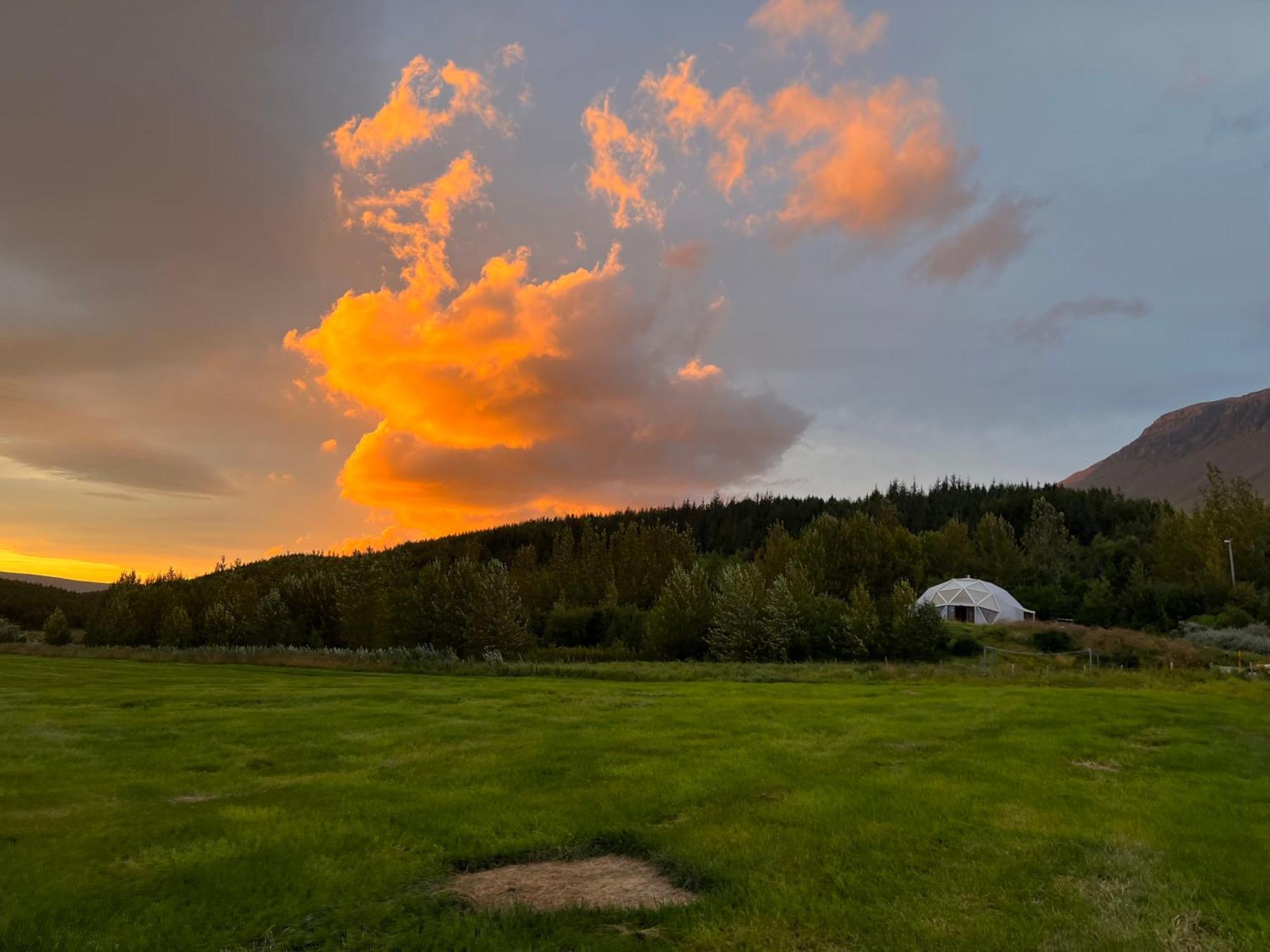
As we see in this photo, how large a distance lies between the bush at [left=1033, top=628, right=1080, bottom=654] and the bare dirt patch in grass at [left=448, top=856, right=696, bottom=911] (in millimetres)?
59570

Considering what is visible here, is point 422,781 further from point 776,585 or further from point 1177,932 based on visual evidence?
point 776,585

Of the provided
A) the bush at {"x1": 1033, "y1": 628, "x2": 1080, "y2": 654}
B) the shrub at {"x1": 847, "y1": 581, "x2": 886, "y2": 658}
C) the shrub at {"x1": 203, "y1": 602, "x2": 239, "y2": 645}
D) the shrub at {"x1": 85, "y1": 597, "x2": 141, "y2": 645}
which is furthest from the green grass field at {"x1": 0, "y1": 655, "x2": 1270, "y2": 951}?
the shrub at {"x1": 85, "y1": 597, "x2": 141, "y2": 645}

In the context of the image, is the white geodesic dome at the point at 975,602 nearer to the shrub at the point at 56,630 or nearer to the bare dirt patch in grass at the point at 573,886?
the bare dirt patch in grass at the point at 573,886

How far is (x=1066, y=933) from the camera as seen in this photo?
23.5 ft

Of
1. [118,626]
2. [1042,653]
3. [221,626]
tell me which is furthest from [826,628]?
[118,626]

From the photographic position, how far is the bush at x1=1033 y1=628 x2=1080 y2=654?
58.3 meters

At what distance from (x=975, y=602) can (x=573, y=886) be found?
276 feet

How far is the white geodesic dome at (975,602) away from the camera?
268ft

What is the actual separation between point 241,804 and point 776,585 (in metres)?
57.6

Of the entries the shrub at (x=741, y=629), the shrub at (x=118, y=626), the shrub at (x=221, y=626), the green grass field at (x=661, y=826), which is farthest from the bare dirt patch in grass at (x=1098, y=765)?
the shrub at (x=118, y=626)

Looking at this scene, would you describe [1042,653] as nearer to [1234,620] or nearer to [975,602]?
[1234,620]

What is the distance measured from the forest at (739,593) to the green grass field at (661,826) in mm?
42433

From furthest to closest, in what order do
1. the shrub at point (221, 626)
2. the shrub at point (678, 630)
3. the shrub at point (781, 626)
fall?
the shrub at point (221, 626) → the shrub at point (678, 630) → the shrub at point (781, 626)

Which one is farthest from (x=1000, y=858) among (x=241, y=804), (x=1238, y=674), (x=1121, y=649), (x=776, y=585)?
(x=776, y=585)
